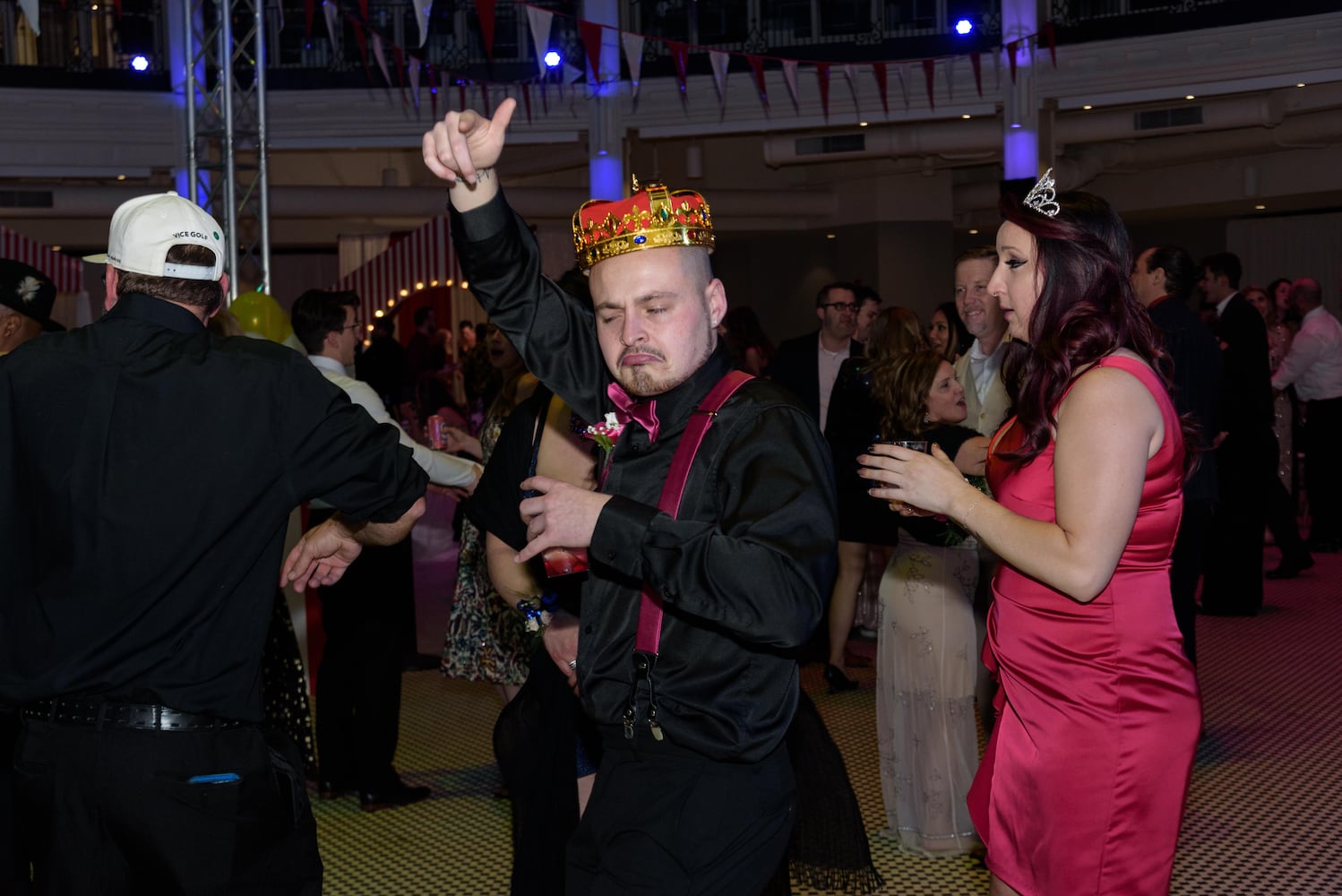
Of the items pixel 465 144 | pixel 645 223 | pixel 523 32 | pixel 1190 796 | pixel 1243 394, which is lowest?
pixel 1190 796

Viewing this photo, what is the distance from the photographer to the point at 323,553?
243 cm

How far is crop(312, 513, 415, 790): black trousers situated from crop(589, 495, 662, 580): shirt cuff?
2.68 metres

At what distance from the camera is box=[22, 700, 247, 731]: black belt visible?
1.99 meters

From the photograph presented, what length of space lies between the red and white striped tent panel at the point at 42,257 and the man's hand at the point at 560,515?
8.48 m

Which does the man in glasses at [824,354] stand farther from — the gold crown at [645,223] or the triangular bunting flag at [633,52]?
the triangular bunting flag at [633,52]

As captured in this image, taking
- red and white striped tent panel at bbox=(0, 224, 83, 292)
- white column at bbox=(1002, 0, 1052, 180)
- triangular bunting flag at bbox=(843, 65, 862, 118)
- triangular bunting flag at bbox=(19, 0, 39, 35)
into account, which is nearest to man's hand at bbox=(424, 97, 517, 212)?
triangular bunting flag at bbox=(19, 0, 39, 35)

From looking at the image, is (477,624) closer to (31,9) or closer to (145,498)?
(145,498)

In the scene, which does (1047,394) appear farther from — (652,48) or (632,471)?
(652,48)

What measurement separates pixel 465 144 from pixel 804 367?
13.8 ft

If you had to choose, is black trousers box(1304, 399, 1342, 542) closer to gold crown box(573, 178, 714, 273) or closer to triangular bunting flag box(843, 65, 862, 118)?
triangular bunting flag box(843, 65, 862, 118)

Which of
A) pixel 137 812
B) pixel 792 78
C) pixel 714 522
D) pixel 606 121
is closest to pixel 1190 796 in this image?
pixel 714 522

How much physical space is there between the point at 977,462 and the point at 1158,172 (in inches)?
569

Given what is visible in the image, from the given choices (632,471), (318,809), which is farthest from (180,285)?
(318,809)

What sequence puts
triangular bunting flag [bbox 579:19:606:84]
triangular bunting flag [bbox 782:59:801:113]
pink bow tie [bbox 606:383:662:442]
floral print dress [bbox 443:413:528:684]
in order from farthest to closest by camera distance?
1. triangular bunting flag [bbox 782:59:801:113]
2. triangular bunting flag [bbox 579:19:606:84]
3. floral print dress [bbox 443:413:528:684]
4. pink bow tie [bbox 606:383:662:442]
